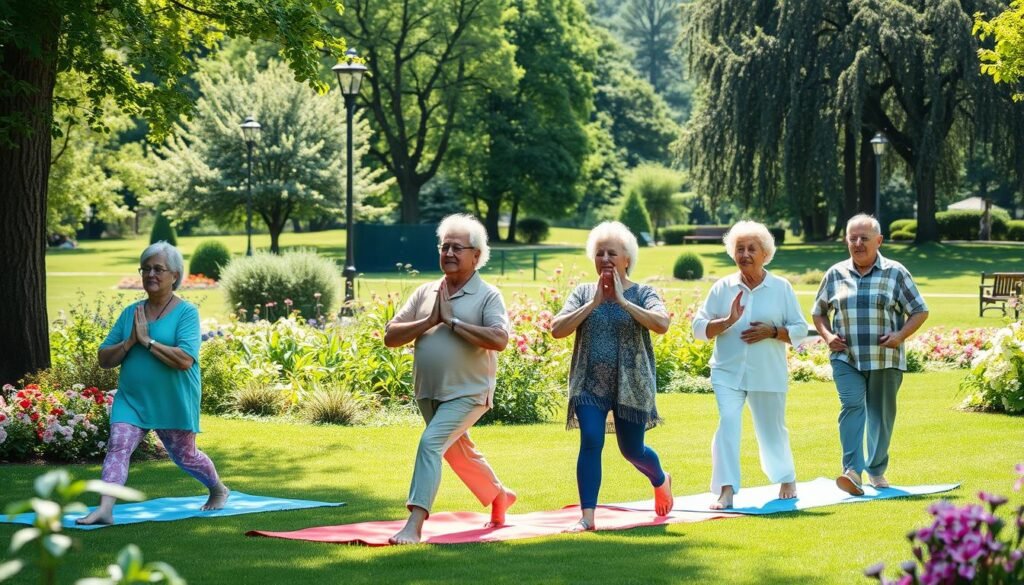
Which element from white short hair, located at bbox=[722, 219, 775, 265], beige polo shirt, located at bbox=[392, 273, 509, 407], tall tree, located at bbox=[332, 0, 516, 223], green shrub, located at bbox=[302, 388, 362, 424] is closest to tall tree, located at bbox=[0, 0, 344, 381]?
green shrub, located at bbox=[302, 388, 362, 424]

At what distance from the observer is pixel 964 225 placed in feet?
184

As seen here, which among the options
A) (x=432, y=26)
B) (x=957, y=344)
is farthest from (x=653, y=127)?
(x=957, y=344)

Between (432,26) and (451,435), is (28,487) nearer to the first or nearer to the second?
(451,435)

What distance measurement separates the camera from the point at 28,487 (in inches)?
357

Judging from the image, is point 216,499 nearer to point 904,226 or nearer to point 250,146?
point 250,146

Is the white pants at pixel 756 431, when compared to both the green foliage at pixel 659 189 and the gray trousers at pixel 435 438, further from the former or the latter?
the green foliage at pixel 659 189

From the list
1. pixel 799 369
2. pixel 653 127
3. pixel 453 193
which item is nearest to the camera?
pixel 799 369

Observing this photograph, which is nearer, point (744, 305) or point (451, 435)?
point (451, 435)

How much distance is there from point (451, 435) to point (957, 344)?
13.4 metres

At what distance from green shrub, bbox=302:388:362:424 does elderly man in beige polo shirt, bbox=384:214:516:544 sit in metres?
5.91

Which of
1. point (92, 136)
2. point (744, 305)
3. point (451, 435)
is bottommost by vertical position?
point (451, 435)

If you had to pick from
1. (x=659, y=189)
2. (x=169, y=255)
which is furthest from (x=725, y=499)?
(x=659, y=189)

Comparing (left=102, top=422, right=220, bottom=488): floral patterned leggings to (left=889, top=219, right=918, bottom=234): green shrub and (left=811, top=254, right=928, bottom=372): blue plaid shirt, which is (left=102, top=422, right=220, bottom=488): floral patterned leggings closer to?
(left=811, top=254, right=928, bottom=372): blue plaid shirt

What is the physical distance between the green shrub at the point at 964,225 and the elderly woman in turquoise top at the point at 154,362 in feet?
171
